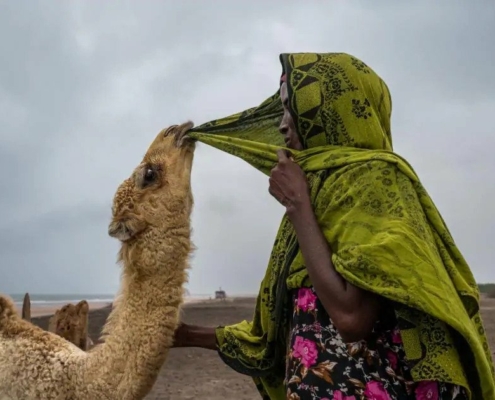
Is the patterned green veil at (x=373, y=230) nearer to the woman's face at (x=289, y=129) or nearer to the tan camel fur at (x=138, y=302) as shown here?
the woman's face at (x=289, y=129)

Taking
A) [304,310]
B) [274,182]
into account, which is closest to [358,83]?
[274,182]

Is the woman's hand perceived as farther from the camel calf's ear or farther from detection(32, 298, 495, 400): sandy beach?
detection(32, 298, 495, 400): sandy beach

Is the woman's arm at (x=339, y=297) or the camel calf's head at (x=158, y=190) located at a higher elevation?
the camel calf's head at (x=158, y=190)

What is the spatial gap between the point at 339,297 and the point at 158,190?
1211 mm

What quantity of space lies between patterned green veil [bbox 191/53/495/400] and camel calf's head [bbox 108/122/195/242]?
0.55 meters

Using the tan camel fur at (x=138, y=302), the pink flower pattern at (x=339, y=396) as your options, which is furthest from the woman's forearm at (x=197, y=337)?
the pink flower pattern at (x=339, y=396)

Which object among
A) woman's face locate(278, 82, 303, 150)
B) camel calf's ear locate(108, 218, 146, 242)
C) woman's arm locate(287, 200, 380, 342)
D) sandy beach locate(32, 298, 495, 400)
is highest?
woman's face locate(278, 82, 303, 150)

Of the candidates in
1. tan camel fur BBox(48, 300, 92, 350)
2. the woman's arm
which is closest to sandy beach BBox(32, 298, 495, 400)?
tan camel fur BBox(48, 300, 92, 350)

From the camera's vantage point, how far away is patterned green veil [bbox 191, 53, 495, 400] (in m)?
1.71

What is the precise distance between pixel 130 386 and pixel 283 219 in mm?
933

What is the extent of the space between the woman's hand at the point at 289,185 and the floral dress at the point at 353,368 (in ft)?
0.93

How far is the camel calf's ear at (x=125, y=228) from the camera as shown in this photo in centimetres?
269

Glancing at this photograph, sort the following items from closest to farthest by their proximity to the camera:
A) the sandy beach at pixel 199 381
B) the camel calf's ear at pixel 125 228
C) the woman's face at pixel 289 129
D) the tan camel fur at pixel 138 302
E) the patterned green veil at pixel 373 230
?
the patterned green veil at pixel 373 230, the woman's face at pixel 289 129, the tan camel fur at pixel 138 302, the camel calf's ear at pixel 125 228, the sandy beach at pixel 199 381

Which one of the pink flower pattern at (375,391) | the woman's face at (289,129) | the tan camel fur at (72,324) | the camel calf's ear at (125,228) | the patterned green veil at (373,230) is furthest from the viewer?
the tan camel fur at (72,324)
